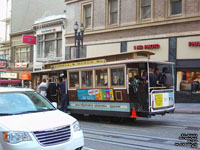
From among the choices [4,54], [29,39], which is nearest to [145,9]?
[29,39]

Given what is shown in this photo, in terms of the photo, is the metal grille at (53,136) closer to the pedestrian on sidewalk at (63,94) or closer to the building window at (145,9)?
the pedestrian on sidewalk at (63,94)

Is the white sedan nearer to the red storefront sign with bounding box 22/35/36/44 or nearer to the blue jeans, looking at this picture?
the blue jeans

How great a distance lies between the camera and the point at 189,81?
22062 mm

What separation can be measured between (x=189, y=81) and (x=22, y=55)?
25890mm

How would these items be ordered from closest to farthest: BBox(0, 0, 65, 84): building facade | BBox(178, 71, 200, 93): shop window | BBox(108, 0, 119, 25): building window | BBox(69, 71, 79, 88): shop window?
BBox(69, 71, 79, 88): shop window < BBox(178, 71, 200, 93): shop window < BBox(108, 0, 119, 25): building window < BBox(0, 0, 65, 84): building facade

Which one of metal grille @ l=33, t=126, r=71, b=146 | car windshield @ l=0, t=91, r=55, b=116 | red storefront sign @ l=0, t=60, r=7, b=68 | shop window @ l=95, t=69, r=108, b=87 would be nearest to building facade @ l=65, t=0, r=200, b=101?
shop window @ l=95, t=69, r=108, b=87

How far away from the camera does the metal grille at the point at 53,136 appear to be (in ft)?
16.4

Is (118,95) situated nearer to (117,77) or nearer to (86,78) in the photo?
(117,77)

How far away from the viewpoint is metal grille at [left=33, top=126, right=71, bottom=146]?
4.99m

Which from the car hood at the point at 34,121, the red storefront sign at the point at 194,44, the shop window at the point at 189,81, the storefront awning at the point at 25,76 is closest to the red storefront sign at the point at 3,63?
the storefront awning at the point at 25,76

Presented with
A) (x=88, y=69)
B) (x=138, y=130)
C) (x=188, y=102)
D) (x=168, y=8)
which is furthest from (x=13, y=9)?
(x=138, y=130)

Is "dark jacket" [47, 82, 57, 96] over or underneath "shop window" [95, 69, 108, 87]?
underneath

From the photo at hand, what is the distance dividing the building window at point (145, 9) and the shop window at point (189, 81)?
5.90 metres

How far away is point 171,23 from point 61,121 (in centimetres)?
1890
